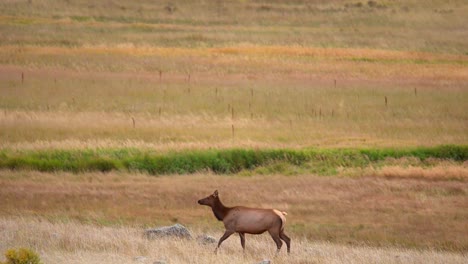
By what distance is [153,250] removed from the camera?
719 inches

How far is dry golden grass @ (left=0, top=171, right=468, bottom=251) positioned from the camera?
2367 centimetres

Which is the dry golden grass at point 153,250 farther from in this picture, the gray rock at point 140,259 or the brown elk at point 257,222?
the brown elk at point 257,222

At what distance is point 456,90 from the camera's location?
43312mm

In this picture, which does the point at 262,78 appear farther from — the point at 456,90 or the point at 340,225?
the point at 340,225

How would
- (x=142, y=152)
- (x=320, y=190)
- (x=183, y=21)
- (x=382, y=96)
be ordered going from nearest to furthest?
(x=320, y=190)
(x=142, y=152)
(x=382, y=96)
(x=183, y=21)

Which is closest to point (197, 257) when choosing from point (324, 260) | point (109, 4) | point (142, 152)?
point (324, 260)

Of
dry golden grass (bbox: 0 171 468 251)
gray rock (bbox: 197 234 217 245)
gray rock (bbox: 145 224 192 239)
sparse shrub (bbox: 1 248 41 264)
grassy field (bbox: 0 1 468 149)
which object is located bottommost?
grassy field (bbox: 0 1 468 149)

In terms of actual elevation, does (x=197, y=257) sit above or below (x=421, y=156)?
above

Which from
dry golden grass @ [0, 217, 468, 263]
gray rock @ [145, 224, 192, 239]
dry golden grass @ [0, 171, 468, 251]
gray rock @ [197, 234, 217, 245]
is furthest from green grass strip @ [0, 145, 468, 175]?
gray rock @ [197, 234, 217, 245]

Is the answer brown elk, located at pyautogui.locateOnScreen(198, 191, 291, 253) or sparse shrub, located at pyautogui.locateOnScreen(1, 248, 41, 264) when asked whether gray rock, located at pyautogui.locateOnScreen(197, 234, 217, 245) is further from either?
sparse shrub, located at pyautogui.locateOnScreen(1, 248, 41, 264)

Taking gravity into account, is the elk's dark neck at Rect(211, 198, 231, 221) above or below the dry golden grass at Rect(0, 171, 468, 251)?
above

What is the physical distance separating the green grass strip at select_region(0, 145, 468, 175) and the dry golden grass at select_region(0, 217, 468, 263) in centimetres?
934

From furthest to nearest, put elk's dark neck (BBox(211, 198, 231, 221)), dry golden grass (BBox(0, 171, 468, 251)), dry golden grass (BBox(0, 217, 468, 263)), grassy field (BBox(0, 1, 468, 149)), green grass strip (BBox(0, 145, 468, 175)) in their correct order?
grassy field (BBox(0, 1, 468, 149)), green grass strip (BBox(0, 145, 468, 175)), dry golden grass (BBox(0, 171, 468, 251)), elk's dark neck (BBox(211, 198, 231, 221)), dry golden grass (BBox(0, 217, 468, 263))

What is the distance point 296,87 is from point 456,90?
6073 mm
